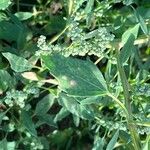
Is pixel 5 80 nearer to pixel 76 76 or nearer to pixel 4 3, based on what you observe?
pixel 4 3

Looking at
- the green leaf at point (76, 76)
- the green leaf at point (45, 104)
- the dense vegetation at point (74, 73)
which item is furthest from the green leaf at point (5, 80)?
the green leaf at point (76, 76)

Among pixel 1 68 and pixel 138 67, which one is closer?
pixel 1 68

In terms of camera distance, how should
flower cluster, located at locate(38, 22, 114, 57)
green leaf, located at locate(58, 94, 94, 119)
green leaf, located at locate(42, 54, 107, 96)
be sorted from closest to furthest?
1. green leaf, located at locate(42, 54, 107, 96)
2. flower cluster, located at locate(38, 22, 114, 57)
3. green leaf, located at locate(58, 94, 94, 119)

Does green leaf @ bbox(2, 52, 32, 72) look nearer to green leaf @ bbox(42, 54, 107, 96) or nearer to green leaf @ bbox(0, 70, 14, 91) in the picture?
green leaf @ bbox(0, 70, 14, 91)

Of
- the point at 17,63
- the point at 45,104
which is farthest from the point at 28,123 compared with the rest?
the point at 17,63

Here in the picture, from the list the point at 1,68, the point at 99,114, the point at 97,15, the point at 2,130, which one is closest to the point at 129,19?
the point at 97,15

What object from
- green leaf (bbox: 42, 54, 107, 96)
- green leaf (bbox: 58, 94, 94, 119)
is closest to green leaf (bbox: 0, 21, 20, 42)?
green leaf (bbox: 58, 94, 94, 119)

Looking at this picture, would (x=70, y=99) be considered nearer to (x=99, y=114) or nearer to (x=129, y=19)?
(x=99, y=114)

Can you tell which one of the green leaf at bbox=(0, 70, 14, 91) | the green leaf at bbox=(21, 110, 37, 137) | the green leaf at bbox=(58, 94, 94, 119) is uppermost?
the green leaf at bbox=(0, 70, 14, 91)
